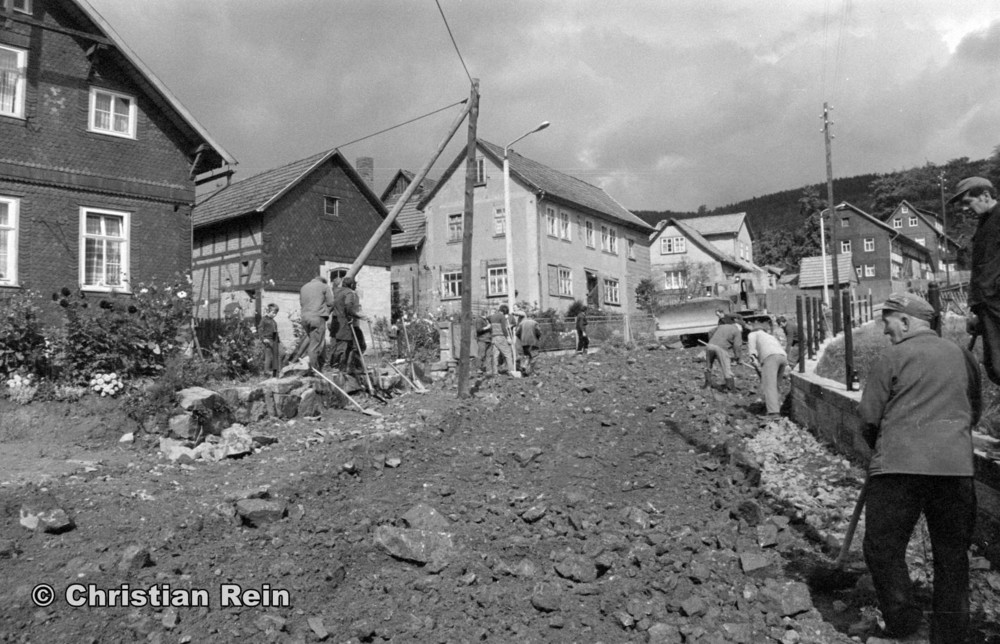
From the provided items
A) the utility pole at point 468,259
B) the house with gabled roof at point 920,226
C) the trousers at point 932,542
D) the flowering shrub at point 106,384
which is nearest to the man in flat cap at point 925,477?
the trousers at point 932,542

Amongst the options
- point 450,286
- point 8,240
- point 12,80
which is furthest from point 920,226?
point 8,240

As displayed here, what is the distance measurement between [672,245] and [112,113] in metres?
45.9

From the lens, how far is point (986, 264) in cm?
525

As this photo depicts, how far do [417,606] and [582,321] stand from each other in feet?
65.4

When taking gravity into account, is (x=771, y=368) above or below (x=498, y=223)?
below

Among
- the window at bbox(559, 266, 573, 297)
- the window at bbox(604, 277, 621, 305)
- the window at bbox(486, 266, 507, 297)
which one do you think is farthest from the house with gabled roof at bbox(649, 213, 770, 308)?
the window at bbox(486, 266, 507, 297)

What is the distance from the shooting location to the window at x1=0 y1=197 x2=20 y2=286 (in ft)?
50.9

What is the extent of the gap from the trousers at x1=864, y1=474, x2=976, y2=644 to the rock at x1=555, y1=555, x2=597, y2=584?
211 cm

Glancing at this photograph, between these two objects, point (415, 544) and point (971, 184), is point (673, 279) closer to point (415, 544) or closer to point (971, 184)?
point (415, 544)

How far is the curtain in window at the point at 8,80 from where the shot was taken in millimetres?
15734

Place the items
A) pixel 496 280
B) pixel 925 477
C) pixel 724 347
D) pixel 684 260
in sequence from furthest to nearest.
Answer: pixel 684 260
pixel 496 280
pixel 724 347
pixel 925 477

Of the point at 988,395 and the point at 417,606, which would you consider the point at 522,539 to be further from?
the point at 988,395

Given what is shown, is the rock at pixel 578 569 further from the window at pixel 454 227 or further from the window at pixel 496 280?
the window at pixel 454 227

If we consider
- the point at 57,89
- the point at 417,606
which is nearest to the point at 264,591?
the point at 417,606
